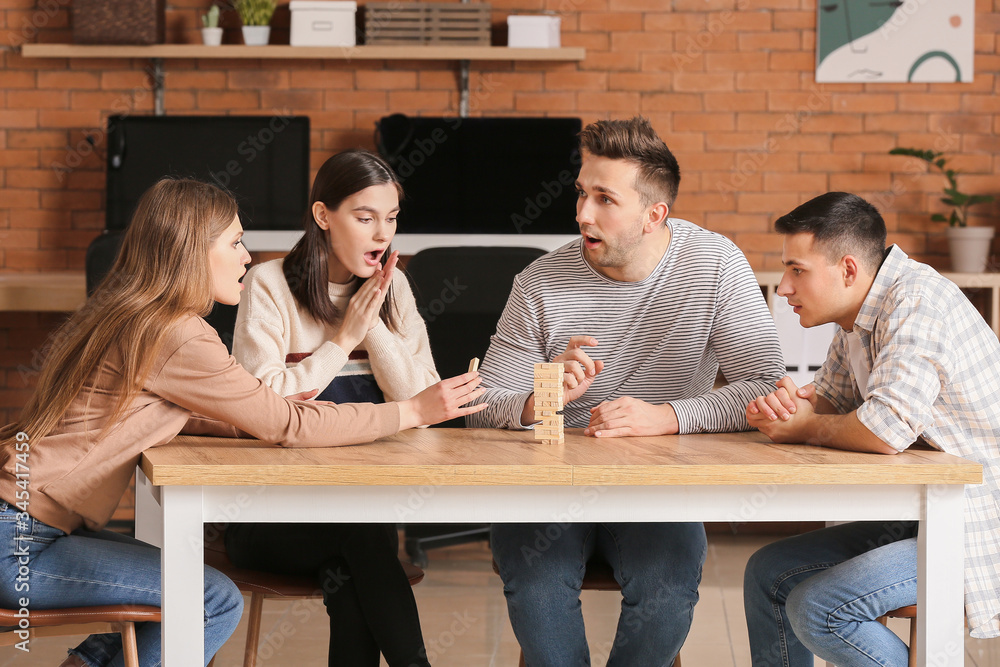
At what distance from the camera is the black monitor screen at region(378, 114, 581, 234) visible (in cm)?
354

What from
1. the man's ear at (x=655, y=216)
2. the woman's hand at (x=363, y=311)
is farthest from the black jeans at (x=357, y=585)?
the man's ear at (x=655, y=216)

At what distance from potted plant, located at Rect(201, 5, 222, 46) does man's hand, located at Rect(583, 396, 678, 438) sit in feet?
8.54

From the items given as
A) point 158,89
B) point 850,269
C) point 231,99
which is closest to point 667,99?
point 231,99

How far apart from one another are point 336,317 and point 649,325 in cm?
64

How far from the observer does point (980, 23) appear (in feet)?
12.0

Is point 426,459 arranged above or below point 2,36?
below

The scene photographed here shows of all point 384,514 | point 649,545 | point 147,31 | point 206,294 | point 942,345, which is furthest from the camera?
point 147,31

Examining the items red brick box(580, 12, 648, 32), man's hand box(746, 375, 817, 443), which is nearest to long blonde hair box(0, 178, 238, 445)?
man's hand box(746, 375, 817, 443)

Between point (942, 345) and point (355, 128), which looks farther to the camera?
point (355, 128)

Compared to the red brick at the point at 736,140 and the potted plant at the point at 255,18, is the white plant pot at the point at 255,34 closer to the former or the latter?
the potted plant at the point at 255,18

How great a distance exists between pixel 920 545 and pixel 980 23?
3.01 metres

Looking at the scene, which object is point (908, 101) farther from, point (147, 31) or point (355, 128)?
point (147, 31)

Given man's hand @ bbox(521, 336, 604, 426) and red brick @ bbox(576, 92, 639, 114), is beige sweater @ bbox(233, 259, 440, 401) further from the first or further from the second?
red brick @ bbox(576, 92, 639, 114)

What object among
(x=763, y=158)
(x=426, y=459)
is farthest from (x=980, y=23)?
(x=426, y=459)
